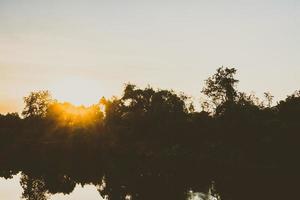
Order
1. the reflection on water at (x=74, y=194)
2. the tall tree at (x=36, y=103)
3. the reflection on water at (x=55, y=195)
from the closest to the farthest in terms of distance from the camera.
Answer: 1. the reflection on water at (x=74, y=194)
2. the reflection on water at (x=55, y=195)
3. the tall tree at (x=36, y=103)

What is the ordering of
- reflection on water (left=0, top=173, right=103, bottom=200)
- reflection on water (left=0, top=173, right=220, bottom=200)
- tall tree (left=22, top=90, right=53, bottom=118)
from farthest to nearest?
tall tree (left=22, top=90, right=53, bottom=118) < reflection on water (left=0, top=173, right=103, bottom=200) < reflection on water (left=0, top=173, right=220, bottom=200)

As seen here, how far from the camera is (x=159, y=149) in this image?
2859 inches

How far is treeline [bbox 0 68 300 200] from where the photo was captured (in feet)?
129

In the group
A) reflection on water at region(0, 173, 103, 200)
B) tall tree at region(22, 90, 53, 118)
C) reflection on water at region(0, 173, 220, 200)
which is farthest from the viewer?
tall tree at region(22, 90, 53, 118)

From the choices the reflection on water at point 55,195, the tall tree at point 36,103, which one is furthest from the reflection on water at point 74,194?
the tall tree at point 36,103

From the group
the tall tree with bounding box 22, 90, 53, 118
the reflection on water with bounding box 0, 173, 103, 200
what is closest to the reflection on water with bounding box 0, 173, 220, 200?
the reflection on water with bounding box 0, 173, 103, 200

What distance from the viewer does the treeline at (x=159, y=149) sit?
39.4 meters

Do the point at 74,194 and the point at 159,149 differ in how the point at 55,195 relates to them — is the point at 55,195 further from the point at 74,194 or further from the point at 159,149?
the point at 159,149

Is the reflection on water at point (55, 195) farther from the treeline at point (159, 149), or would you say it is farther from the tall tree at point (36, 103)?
the tall tree at point (36, 103)

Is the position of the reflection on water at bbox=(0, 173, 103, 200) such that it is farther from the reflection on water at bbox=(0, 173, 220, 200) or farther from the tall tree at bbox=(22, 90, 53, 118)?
the tall tree at bbox=(22, 90, 53, 118)

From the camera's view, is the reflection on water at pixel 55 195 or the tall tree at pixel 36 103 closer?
the reflection on water at pixel 55 195

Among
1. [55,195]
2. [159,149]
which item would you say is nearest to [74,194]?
[55,195]

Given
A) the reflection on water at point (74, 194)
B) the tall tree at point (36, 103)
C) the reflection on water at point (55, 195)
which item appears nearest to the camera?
the reflection on water at point (74, 194)

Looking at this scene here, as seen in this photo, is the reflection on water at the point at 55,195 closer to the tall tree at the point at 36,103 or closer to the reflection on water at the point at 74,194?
the reflection on water at the point at 74,194
